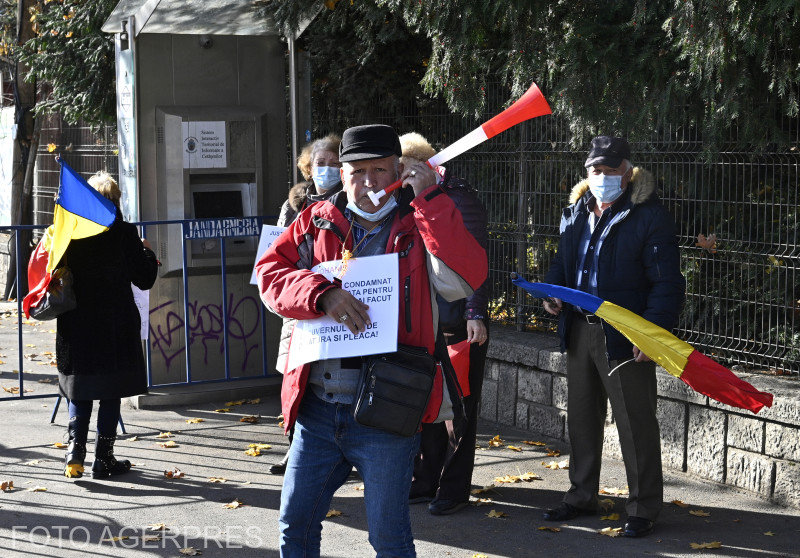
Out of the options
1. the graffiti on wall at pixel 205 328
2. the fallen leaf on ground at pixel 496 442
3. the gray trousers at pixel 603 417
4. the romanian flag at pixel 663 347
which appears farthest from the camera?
the graffiti on wall at pixel 205 328

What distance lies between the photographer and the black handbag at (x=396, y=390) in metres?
3.57

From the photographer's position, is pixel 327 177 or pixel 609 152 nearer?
pixel 609 152

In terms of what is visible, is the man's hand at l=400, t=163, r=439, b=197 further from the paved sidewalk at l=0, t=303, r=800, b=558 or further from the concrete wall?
the concrete wall

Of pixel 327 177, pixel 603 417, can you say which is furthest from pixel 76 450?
pixel 603 417

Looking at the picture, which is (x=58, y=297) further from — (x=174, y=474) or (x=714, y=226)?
(x=714, y=226)

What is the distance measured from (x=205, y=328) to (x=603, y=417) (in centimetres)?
413

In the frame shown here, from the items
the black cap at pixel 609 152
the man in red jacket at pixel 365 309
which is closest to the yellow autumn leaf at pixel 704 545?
the black cap at pixel 609 152

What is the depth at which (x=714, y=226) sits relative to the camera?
6691 millimetres

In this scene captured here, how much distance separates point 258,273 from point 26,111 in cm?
1267

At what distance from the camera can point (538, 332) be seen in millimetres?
8180

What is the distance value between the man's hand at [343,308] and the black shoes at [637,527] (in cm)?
246

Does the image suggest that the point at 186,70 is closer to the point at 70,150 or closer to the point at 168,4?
the point at 168,4

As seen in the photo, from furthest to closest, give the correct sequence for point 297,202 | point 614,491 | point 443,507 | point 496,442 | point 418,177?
point 496,442, point 297,202, point 614,491, point 443,507, point 418,177

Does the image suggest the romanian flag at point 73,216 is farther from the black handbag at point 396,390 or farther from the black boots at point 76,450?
the black handbag at point 396,390
